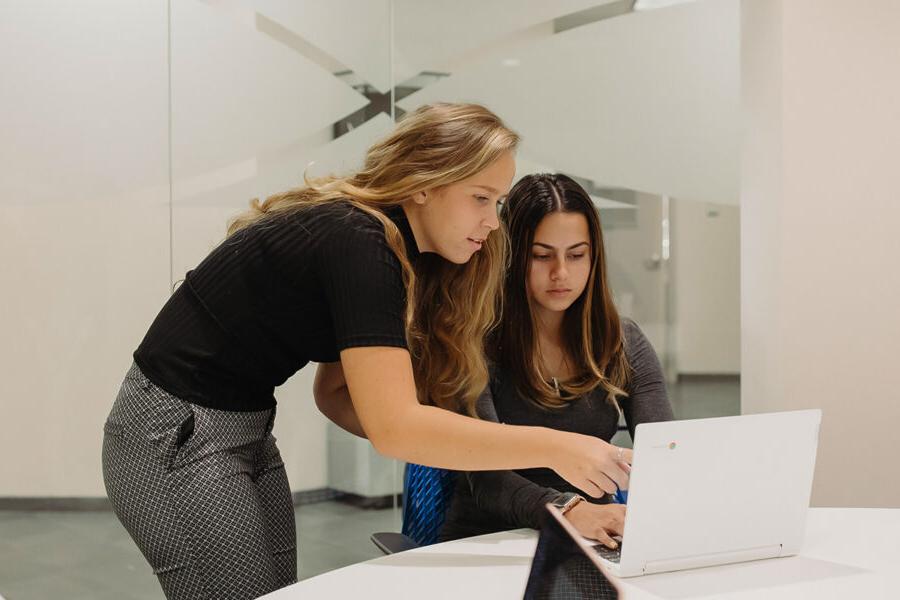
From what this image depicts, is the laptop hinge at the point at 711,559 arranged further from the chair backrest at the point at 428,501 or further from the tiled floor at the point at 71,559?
the tiled floor at the point at 71,559

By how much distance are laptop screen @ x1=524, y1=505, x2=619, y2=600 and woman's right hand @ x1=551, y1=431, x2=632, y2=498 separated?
1.49 feet

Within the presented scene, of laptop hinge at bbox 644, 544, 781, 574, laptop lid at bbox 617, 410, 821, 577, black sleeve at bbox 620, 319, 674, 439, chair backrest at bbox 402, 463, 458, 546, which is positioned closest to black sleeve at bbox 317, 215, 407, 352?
laptop lid at bbox 617, 410, 821, 577

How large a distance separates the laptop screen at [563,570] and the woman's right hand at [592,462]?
455 mm

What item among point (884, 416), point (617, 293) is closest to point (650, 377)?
point (884, 416)

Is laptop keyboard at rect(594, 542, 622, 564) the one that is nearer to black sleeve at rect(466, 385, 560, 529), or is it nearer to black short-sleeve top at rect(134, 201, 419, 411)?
black sleeve at rect(466, 385, 560, 529)

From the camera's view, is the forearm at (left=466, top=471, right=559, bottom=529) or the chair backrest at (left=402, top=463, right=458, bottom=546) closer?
the forearm at (left=466, top=471, right=559, bottom=529)

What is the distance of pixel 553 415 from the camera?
2.12 meters

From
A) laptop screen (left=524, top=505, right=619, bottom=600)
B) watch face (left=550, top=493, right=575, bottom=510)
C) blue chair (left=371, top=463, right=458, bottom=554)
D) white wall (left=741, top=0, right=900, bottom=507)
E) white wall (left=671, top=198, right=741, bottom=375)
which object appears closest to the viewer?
laptop screen (left=524, top=505, right=619, bottom=600)

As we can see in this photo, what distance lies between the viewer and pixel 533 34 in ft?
11.2

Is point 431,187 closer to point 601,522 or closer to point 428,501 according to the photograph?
point 601,522

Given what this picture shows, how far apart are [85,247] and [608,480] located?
83.1 inches

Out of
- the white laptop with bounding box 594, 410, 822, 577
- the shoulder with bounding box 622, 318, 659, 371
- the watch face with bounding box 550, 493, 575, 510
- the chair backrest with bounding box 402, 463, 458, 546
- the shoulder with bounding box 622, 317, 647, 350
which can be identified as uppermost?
the shoulder with bounding box 622, 317, 647, 350

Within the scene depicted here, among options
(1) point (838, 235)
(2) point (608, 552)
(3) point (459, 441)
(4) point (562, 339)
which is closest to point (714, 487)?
(2) point (608, 552)

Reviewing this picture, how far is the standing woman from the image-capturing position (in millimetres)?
1365
